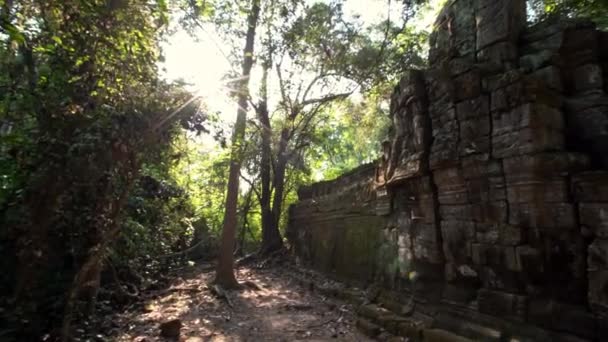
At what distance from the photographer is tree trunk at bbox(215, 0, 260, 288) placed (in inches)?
351

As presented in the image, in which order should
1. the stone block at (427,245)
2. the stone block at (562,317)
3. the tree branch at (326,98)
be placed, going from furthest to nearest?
1. the tree branch at (326,98)
2. the stone block at (427,245)
3. the stone block at (562,317)

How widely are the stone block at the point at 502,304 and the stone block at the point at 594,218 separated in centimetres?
94

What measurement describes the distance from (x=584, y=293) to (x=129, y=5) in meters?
5.57

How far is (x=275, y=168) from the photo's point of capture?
47.6 ft

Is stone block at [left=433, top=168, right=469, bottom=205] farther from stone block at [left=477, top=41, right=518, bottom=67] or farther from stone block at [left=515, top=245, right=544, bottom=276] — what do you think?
stone block at [left=477, top=41, right=518, bottom=67]

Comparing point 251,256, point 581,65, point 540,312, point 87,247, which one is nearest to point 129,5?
point 87,247

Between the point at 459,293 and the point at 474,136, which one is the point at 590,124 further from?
the point at 459,293

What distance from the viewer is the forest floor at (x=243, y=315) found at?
5.63 m

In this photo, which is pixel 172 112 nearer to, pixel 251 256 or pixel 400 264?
pixel 400 264

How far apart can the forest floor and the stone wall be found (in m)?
1.50

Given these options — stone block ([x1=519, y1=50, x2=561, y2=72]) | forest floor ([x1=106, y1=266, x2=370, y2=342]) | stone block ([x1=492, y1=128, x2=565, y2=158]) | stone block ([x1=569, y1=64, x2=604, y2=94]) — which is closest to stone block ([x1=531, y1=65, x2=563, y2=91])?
stone block ([x1=519, y1=50, x2=561, y2=72])

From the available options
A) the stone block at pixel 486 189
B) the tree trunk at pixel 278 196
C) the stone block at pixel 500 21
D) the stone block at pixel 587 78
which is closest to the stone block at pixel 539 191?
the stone block at pixel 486 189

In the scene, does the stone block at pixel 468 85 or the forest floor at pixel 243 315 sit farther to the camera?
the forest floor at pixel 243 315

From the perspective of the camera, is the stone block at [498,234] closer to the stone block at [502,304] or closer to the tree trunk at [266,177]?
the stone block at [502,304]
